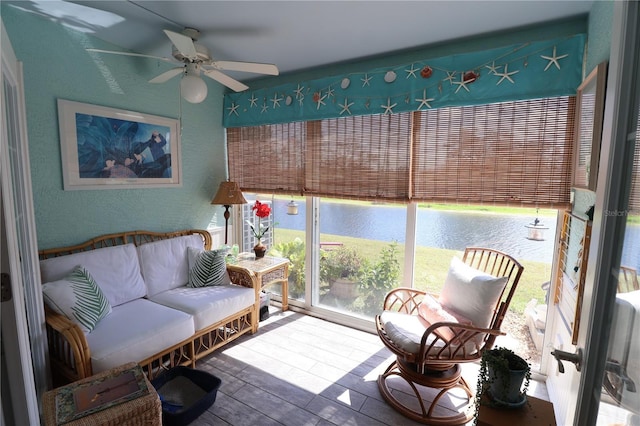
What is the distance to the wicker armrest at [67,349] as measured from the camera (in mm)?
1784

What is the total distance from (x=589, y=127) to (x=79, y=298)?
3.27 m

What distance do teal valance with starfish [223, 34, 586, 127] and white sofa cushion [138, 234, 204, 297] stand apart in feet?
5.09

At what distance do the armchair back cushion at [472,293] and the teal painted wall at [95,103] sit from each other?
2.66 m

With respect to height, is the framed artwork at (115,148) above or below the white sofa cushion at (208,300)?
above

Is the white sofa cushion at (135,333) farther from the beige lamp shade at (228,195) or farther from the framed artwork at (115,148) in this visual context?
the beige lamp shade at (228,195)

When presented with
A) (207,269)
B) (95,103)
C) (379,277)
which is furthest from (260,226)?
(95,103)

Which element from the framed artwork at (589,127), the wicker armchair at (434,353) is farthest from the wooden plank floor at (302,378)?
the framed artwork at (589,127)

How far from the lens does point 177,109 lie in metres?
3.15

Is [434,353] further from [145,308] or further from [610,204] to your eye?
[145,308]

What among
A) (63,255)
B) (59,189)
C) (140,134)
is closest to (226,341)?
(63,255)

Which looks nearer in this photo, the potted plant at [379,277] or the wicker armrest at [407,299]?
the wicker armrest at [407,299]

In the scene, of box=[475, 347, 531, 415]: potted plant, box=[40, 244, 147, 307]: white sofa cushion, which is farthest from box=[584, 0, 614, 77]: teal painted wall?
box=[40, 244, 147, 307]: white sofa cushion

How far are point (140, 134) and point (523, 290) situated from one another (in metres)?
3.60

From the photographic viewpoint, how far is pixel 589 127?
66.4 inches
